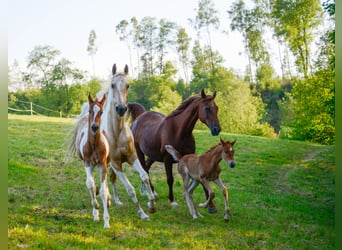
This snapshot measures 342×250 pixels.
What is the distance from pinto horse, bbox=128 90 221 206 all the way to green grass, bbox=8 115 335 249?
2.83 ft

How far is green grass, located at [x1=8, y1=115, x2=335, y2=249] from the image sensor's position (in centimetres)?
461

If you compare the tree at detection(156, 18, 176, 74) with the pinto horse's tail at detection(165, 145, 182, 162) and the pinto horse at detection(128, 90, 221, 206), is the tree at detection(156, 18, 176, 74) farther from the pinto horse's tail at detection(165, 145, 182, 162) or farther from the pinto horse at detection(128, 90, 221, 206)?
the pinto horse's tail at detection(165, 145, 182, 162)

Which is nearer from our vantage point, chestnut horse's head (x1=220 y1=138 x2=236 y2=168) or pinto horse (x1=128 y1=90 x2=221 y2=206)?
chestnut horse's head (x1=220 y1=138 x2=236 y2=168)

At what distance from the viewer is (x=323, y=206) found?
337 inches

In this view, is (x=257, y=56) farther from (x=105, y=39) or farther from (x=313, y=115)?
(x=313, y=115)

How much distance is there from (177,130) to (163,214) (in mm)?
1494

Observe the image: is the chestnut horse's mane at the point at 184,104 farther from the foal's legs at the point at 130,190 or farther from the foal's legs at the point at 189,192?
the foal's legs at the point at 130,190

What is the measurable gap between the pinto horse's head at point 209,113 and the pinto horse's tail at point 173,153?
2.33 feet

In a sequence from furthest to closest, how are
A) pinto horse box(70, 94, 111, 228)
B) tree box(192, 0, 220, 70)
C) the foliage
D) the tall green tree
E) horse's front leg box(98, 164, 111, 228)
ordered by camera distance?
tree box(192, 0, 220, 70) → the tall green tree → the foliage → pinto horse box(70, 94, 111, 228) → horse's front leg box(98, 164, 111, 228)

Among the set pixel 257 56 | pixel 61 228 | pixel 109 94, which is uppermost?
pixel 257 56

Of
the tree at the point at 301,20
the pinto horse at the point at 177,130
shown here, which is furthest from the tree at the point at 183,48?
the pinto horse at the point at 177,130

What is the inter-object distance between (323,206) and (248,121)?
19808 mm

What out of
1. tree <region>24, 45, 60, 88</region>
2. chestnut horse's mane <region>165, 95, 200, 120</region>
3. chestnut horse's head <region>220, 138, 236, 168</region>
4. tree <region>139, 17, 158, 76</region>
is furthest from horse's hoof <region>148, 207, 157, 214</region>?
tree <region>139, 17, 158, 76</region>

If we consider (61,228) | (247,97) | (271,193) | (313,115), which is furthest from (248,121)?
(61,228)
